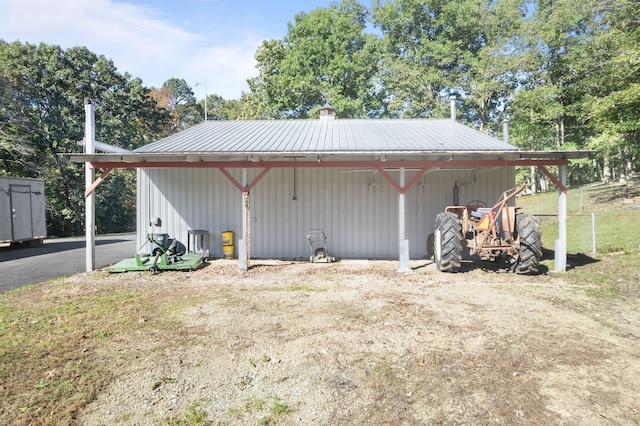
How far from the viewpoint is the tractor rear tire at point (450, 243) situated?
7.31m

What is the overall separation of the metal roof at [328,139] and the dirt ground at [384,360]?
3.54m

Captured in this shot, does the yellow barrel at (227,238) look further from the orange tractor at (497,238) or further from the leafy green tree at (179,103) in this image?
the leafy green tree at (179,103)

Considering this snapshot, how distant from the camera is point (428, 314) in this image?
493cm

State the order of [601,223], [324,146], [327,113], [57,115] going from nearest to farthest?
[324,146]
[601,223]
[327,113]
[57,115]

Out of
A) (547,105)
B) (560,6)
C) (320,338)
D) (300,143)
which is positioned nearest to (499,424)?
(320,338)

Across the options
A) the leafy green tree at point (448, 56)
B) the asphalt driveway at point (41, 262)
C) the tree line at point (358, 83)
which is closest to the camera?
the asphalt driveway at point (41, 262)

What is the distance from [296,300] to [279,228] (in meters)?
4.38

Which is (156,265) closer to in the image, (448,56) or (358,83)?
(358,83)

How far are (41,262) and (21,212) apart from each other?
450 centimetres

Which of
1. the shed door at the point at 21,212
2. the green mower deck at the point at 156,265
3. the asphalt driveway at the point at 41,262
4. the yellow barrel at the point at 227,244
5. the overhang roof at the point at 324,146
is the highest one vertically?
the overhang roof at the point at 324,146

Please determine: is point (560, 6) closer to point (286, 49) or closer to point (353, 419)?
point (286, 49)

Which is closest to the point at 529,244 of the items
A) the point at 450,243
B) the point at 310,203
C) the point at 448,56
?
the point at 450,243

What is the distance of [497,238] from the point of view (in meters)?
7.19

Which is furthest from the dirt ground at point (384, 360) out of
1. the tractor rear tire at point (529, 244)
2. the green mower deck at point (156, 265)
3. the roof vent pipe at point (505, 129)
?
the roof vent pipe at point (505, 129)
